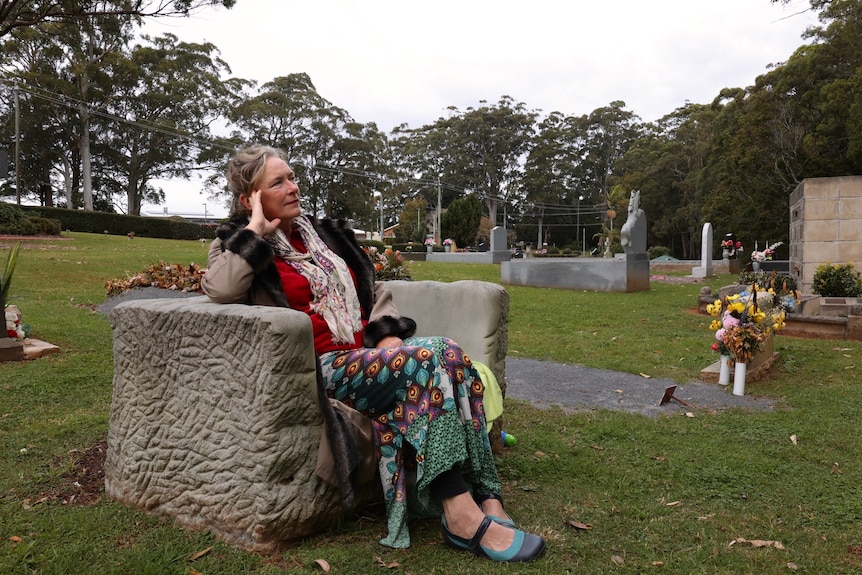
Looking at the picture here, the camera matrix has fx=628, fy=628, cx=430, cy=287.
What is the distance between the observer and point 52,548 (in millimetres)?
2242

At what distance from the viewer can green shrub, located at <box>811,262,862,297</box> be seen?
947 centimetres

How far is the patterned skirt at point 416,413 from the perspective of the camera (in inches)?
91.1

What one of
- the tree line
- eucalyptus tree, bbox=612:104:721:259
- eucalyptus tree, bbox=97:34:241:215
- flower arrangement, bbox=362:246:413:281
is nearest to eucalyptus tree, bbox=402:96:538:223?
the tree line

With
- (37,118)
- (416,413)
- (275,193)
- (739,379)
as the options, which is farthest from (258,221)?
(37,118)

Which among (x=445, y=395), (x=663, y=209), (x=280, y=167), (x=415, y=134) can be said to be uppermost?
(x=415, y=134)

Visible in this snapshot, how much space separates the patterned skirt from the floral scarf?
0.21 m

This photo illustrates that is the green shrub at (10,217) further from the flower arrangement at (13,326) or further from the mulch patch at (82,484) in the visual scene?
the mulch patch at (82,484)

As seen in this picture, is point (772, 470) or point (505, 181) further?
point (505, 181)

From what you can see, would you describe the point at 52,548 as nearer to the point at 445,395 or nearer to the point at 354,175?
the point at 445,395

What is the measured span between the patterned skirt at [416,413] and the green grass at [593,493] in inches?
8.7

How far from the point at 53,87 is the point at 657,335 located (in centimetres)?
3387

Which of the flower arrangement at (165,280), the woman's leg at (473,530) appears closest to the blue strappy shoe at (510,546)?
the woman's leg at (473,530)

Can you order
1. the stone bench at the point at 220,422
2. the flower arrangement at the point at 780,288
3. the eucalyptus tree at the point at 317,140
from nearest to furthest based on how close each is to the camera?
the stone bench at the point at 220,422 < the flower arrangement at the point at 780,288 < the eucalyptus tree at the point at 317,140

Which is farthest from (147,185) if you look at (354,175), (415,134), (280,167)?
(280,167)
